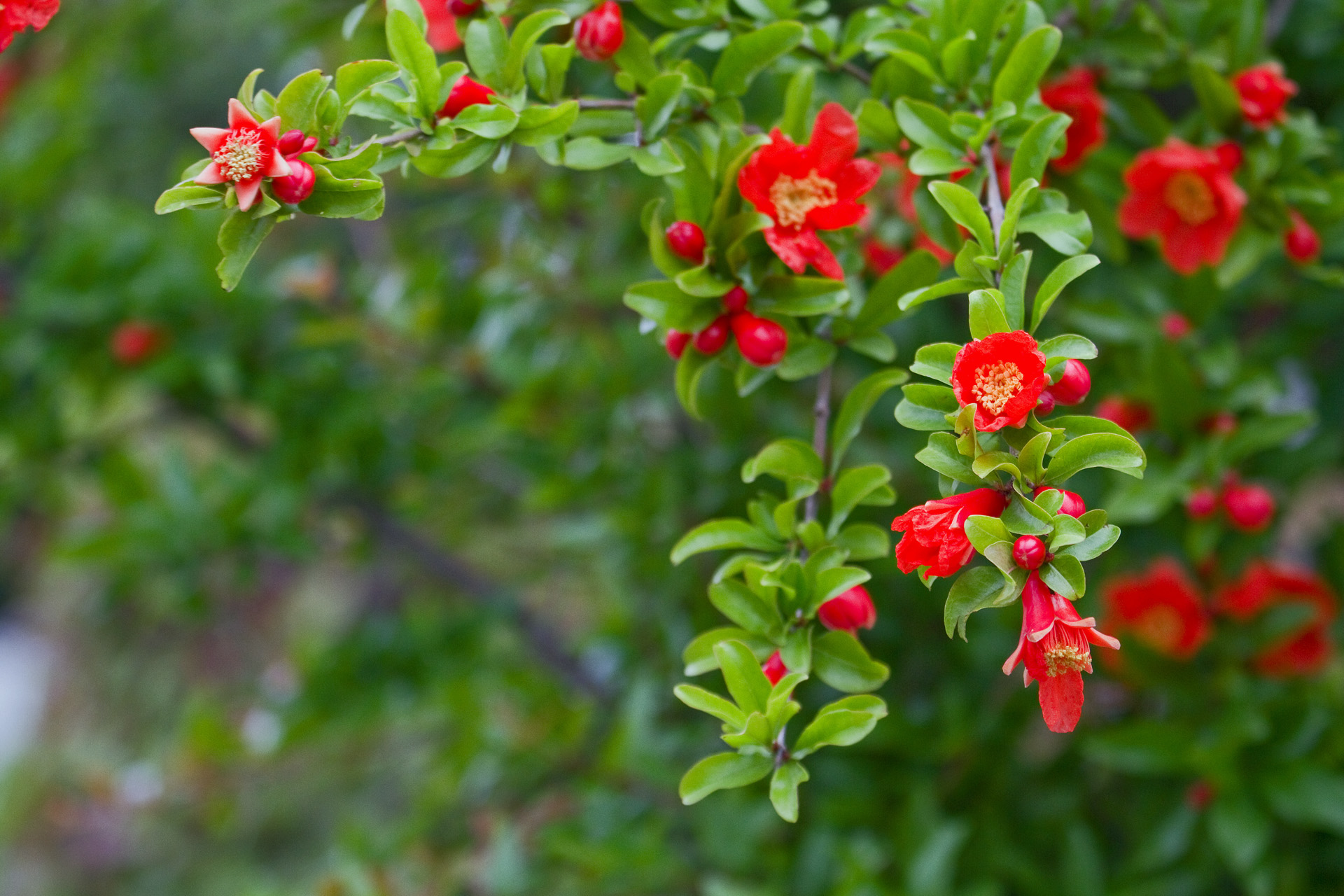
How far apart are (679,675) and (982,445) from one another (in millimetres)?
929

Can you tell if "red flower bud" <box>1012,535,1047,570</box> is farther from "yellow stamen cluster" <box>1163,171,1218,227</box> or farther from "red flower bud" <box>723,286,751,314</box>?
"yellow stamen cluster" <box>1163,171,1218,227</box>

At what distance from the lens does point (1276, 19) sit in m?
1.05

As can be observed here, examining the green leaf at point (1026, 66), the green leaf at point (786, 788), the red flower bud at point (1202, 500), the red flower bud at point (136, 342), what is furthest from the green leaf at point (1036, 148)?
the red flower bud at point (136, 342)

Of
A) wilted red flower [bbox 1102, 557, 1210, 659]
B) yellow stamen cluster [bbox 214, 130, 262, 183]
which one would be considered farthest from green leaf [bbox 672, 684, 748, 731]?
wilted red flower [bbox 1102, 557, 1210, 659]

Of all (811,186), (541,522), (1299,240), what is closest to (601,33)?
(811,186)

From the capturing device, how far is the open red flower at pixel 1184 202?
830mm

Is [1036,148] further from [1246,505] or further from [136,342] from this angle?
[136,342]

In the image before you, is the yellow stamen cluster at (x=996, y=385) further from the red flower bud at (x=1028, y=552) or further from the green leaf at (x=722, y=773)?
the green leaf at (x=722, y=773)

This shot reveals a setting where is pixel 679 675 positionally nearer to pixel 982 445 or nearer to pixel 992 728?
pixel 992 728

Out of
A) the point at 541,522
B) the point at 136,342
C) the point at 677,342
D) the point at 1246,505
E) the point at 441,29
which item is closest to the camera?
the point at 677,342

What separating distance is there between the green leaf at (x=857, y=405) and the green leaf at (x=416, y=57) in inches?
12.7

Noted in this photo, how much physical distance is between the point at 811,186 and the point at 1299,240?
0.48 metres

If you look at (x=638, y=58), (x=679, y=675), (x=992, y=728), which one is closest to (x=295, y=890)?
(x=679, y=675)

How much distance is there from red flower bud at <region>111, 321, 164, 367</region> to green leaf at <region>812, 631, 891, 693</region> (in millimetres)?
1130
